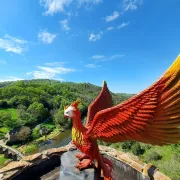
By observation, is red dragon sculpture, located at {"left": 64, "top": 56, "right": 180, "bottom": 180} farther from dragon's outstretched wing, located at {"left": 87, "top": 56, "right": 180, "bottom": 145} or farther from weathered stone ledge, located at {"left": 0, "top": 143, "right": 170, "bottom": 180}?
weathered stone ledge, located at {"left": 0, "top": 143, "right": 170, "bottom": 180}

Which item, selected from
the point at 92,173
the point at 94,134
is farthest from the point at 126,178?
the point at 94,134

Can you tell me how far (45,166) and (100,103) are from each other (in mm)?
2647


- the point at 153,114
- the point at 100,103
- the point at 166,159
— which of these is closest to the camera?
the point at 153,114

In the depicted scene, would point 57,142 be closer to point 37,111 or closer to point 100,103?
point 37,111

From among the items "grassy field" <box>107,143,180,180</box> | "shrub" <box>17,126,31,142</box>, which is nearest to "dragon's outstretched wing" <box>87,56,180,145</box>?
"grassy field" <box>107,143,180,180</box>

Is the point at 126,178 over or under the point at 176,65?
under

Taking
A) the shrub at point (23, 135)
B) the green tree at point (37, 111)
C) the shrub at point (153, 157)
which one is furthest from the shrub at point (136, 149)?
the green tree at point (37, 111)

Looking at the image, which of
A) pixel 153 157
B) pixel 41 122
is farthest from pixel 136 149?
pixel 41 122

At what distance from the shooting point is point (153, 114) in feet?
12.4

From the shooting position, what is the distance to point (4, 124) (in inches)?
Result: 1324

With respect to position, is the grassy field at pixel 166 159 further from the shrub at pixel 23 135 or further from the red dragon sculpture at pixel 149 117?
the shrub at pixel 23 135

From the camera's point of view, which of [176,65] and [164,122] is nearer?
[176,65]

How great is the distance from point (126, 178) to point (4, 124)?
102 ft

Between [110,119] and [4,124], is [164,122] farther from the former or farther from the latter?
[4,124]
